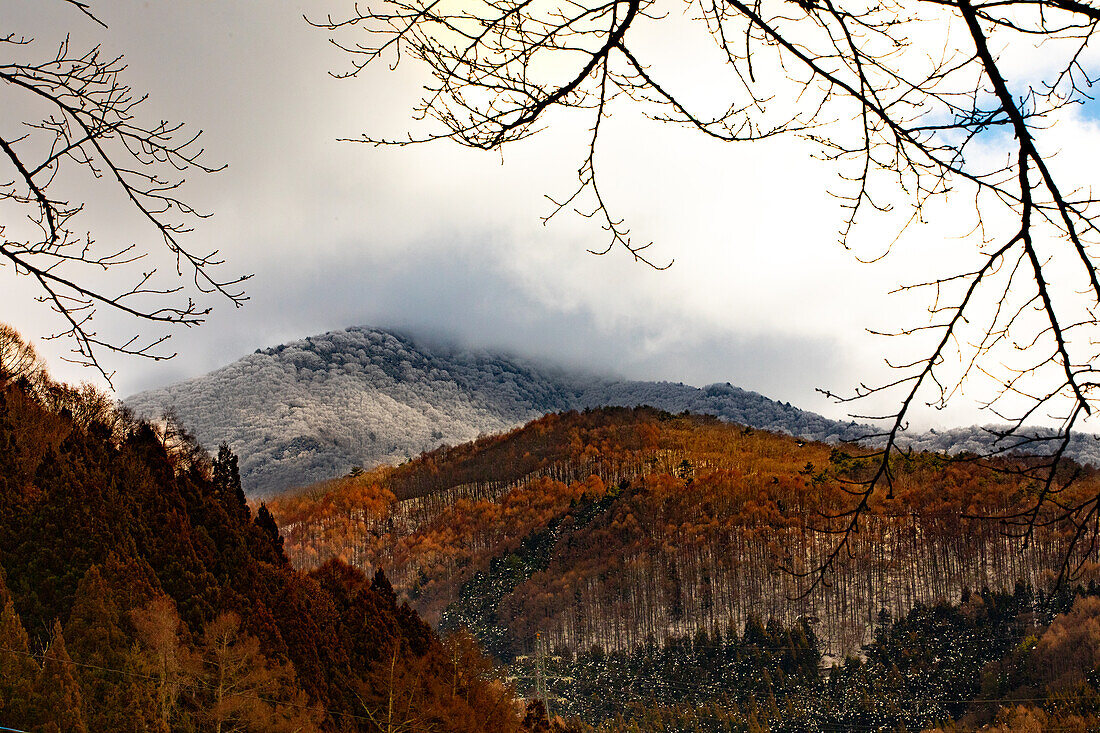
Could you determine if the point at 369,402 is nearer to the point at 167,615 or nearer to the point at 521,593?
the point at 521,593

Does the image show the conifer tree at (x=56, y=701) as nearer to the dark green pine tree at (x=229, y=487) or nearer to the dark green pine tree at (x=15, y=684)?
the dark green pine tree at (x=15, y=684)

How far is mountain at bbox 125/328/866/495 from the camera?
373 ft

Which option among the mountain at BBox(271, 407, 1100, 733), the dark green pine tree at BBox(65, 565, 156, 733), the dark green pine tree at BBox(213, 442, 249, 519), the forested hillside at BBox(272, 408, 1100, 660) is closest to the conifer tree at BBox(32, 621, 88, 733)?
the dark green pine tree at BBox(65, 565, 156, 733)

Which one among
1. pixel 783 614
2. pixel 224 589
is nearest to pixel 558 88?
pixel 224 589

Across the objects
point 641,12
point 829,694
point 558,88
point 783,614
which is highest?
point 641,12

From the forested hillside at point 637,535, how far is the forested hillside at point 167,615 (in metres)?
28.9

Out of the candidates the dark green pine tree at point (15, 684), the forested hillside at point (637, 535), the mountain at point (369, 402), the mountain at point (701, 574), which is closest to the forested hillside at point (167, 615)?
the dark green pine tree at point (15, 684)

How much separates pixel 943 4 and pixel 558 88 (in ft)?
4.34

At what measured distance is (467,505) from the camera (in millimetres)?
82812

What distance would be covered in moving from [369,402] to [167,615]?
114938 mm

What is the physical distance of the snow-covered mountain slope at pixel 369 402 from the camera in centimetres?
11362

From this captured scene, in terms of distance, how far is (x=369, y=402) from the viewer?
128875 mm

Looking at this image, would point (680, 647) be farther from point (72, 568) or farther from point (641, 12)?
point (641, 12)

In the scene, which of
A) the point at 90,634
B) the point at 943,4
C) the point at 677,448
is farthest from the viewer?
the point at 677,448
